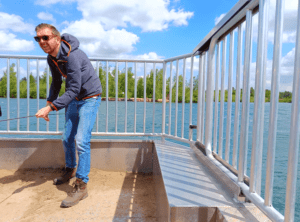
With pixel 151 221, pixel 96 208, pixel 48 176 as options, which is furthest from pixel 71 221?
pixel 48 176

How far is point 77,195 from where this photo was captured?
226 cm

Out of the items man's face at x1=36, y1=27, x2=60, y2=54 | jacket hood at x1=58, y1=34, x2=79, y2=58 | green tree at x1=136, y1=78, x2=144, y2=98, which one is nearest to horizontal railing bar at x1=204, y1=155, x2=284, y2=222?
jacket hood at x1=58, y1=34, x2=79, y2=58

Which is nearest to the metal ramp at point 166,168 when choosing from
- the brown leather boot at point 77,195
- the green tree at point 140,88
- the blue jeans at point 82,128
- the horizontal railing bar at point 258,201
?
the horizontal railing bar at point 258,201

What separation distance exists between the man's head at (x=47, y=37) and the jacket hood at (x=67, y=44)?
7 centimetres

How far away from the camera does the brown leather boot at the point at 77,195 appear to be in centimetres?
217

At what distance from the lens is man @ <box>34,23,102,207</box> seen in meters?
2.22

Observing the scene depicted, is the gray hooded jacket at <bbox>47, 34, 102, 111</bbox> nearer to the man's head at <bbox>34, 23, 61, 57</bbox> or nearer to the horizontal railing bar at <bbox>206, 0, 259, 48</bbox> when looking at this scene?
the man's head at <bbox>34, 23, 61, 57</bbox>

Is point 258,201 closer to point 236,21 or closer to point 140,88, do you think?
point 236,21

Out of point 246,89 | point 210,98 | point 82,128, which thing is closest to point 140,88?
point 82,128

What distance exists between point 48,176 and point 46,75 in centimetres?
132

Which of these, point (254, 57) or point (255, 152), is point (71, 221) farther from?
point (254, 57)

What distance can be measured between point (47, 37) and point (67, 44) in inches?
7.3

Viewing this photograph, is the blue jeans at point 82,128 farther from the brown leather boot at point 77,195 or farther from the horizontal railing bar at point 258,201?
the horizontal railing bar at point 258,201

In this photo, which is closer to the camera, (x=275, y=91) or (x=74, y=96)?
(x=275, y=91)
